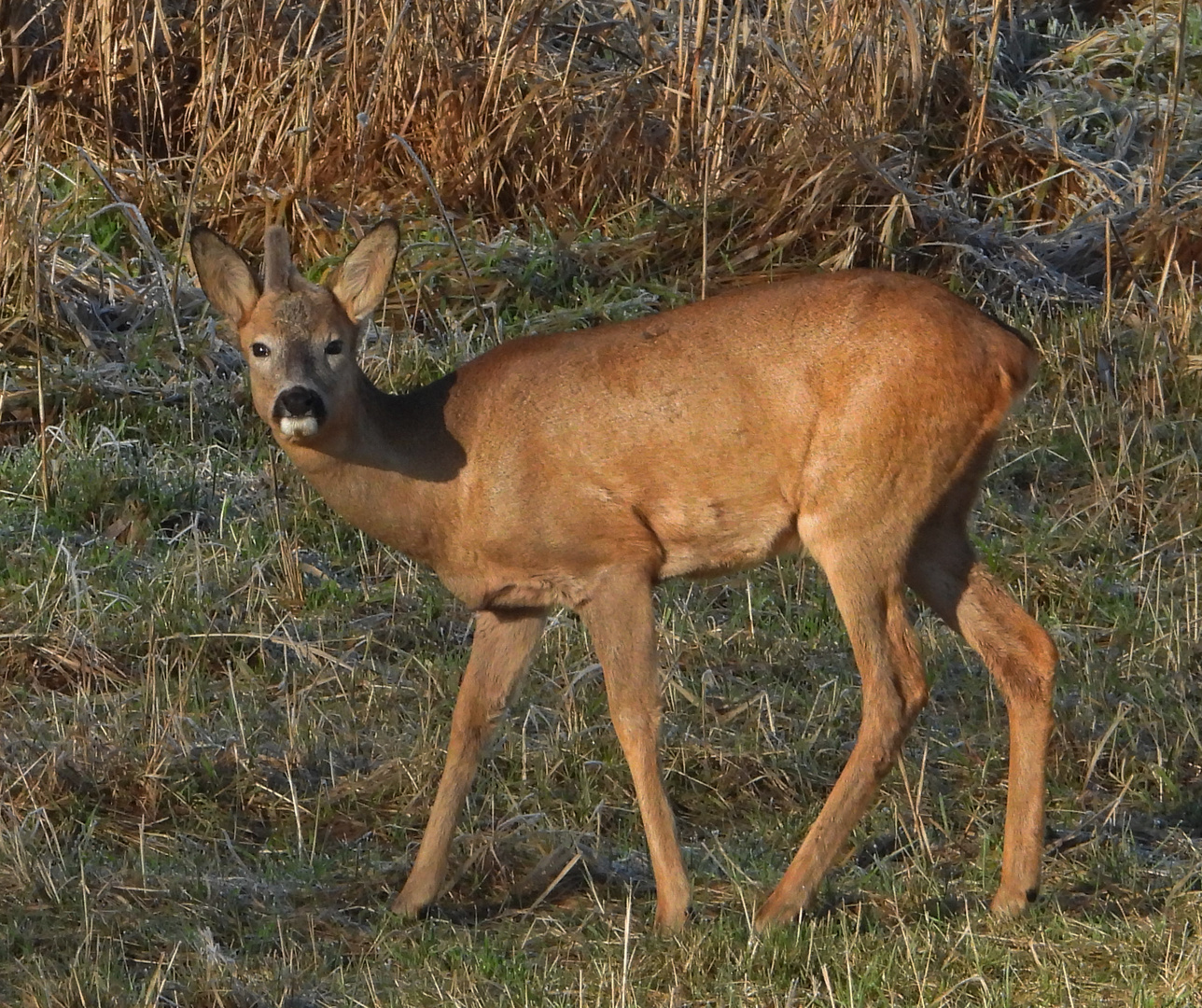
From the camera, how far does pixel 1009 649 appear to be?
5.44 metres

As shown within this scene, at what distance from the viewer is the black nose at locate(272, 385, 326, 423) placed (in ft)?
16.9

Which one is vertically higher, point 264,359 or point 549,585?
point 264,359

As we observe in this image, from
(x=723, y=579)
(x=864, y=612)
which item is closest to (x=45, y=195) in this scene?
(x=723, y=579)

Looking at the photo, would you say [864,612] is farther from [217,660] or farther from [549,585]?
[217,660]

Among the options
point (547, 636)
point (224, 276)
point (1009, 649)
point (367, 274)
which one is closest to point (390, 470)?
point (367, 274)

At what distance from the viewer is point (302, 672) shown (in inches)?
256

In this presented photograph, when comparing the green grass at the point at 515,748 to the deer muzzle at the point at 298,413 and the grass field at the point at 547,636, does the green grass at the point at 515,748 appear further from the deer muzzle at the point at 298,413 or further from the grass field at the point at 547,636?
the deer muzzle at the point at 298,413

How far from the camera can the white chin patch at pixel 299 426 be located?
516cm

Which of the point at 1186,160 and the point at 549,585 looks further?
the point at 1186,160

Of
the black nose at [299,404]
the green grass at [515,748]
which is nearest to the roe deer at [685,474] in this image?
the black nose at [299,404]

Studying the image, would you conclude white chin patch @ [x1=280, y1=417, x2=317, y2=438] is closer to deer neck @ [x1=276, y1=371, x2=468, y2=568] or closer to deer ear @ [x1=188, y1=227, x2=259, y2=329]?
deer neck @ [x1=276, y1=371, x2=468, y2=568]

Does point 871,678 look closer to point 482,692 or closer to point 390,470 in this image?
point 482,692

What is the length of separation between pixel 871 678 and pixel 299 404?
1.70 meters

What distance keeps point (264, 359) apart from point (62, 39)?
525 centimetres
